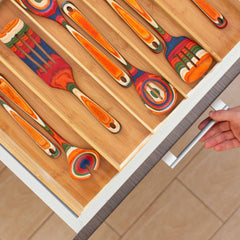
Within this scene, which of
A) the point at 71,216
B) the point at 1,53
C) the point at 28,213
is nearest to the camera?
the point at 71,216

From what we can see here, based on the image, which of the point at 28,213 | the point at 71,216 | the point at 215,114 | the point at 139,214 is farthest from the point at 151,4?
the point at 28,213

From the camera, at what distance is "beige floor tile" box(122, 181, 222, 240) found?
5.48 feet

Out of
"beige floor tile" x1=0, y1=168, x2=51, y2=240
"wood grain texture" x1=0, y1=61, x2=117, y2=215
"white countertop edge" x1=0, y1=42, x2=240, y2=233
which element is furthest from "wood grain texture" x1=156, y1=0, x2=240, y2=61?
"beige floor tile" x1=0, y1=168, x2=51, y2=240

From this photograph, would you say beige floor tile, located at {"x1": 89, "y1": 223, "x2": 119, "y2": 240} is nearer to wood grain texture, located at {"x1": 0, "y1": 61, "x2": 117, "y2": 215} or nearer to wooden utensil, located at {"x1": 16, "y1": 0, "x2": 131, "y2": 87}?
wood grain texture, located at {"x1": 0, "y1": 61, "x2": 117, "y2": 215}

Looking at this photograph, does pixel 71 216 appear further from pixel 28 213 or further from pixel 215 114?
pixel 28 213

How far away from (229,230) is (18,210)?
1112mm

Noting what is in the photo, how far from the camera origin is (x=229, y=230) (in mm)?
1662

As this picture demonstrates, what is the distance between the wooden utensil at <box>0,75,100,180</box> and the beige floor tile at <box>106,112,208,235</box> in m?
0.74

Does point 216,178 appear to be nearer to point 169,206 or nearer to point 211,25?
point 169,206

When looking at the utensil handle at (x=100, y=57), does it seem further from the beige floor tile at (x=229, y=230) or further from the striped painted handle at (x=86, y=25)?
the beige floor tile at (x=229, y=230)

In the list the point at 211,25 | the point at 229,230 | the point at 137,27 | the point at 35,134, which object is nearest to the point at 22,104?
the point at 35,134

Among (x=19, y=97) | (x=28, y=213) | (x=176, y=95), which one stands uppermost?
Result: (x=176, y=95)

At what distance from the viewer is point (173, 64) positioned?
3.24 feet

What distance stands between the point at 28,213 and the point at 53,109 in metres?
0.94
